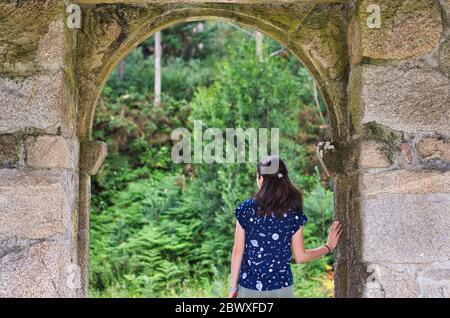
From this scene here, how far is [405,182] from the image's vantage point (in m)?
2.55

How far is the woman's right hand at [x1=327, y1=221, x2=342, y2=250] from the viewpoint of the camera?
9.52 feet

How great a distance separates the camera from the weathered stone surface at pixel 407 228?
2500 mm

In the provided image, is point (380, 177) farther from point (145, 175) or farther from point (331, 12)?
point (145, 175)

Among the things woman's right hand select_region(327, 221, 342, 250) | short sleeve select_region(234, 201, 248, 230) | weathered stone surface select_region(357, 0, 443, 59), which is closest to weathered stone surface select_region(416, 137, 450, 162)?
weathered stone surface select_region(357, 0, 443, 59)

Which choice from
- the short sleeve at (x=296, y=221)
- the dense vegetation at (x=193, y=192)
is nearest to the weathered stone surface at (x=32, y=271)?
the short sleeve at (x=296, y=221)

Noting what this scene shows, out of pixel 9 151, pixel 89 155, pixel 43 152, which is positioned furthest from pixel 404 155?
pixel 9 151

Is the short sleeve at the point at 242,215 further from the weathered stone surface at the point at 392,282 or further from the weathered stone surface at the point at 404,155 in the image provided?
the weathered stone surface at the point at 404,155

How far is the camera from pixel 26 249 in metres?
2.50

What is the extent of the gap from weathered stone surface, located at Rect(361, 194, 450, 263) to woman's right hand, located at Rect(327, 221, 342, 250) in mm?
380

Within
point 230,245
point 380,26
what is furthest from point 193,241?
point 380,26

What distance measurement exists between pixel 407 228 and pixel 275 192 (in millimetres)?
635

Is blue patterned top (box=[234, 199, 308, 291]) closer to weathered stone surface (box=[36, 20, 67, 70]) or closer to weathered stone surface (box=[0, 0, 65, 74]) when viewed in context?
weathered stone surface (box=[36, 20, 67, 70])

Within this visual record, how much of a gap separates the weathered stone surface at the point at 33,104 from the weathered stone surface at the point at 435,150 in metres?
1.71

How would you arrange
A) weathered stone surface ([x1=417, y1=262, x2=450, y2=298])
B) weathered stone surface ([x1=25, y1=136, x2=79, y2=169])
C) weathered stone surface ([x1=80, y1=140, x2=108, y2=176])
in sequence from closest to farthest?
weathered stone surface ([x1=417, y1=262, x2=450, y2=298])
weathered stone surface ([x1=25, y1=136, x2=79, y2=169])
weathered stone surface ([x1=80, y1=140, x2=108, y2=176])
